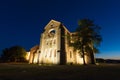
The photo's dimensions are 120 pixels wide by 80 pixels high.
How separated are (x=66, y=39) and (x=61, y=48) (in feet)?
13.7

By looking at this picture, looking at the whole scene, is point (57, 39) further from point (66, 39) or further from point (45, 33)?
point (45, 33)

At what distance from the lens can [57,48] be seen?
146 ft

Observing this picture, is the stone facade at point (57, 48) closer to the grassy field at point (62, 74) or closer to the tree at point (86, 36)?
the tree at point (86, 36)

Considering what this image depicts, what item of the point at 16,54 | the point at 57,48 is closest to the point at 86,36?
the point at 57,48

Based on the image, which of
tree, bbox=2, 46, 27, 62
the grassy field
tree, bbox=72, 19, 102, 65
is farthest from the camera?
tree, bbox=2, 46, 27, 62

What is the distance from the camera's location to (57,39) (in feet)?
150

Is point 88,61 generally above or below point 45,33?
below

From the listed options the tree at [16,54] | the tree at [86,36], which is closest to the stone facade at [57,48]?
the tree at [86,36]

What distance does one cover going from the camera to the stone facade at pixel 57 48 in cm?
4391

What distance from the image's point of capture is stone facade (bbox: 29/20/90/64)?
43906 millimetres

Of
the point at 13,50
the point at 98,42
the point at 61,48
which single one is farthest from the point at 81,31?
the point at 13,50

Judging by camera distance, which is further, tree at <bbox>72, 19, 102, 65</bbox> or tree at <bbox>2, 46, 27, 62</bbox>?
tree at <bbox>2, 46, 27, 62</bbox>

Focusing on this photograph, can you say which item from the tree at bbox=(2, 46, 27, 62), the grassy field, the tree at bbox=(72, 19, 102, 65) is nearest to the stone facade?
the tree at bbox=(72, 19, 102, 65)

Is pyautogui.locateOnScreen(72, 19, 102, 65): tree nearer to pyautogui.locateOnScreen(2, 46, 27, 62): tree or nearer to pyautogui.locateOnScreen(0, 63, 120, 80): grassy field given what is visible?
pyautogui.locateOnScreen(0, 63, 120, 80): grassy field
